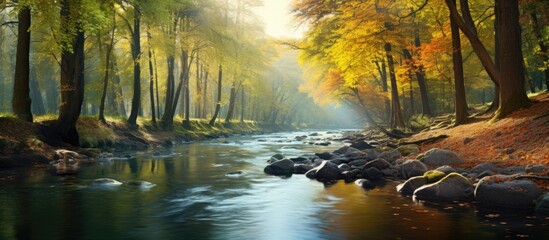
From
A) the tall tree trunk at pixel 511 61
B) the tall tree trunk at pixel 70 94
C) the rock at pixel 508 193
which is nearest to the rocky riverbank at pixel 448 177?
the rock at pixel 508 193

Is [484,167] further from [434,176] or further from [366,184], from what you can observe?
[366,184]

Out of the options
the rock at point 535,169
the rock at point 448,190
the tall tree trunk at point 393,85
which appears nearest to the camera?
→ the rock at point 448,190

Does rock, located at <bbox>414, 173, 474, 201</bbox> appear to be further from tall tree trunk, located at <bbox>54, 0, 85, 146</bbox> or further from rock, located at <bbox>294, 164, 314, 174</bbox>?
tall tree trunk, located at <bbox>54, 0, 85, 146</bbox>

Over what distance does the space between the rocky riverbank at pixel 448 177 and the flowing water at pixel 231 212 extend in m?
0.44

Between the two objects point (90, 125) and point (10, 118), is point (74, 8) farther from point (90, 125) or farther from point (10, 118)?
point (90, 125)

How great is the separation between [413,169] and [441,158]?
1.27 m

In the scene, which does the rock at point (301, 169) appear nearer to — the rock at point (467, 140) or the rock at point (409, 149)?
the rock at point (409, 149)

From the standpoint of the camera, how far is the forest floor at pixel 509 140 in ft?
41.0

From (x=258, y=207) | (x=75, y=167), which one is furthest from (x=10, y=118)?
(x=258, y=207)

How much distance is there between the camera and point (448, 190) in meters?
10.5

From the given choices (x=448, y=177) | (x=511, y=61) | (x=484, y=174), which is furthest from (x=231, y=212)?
(x=511, y=61)

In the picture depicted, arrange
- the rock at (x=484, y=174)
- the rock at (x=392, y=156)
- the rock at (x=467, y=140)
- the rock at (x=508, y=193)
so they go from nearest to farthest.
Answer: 1. the rock at (x=508, y=193)
2. the rock at (x=484, y=174)
3. the rock at (x=467, y=140)
4. the rock at (x=392, y=156)

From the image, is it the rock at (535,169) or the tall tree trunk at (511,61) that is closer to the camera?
the rock at (535,169)

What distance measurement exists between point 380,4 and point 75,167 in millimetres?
17151
